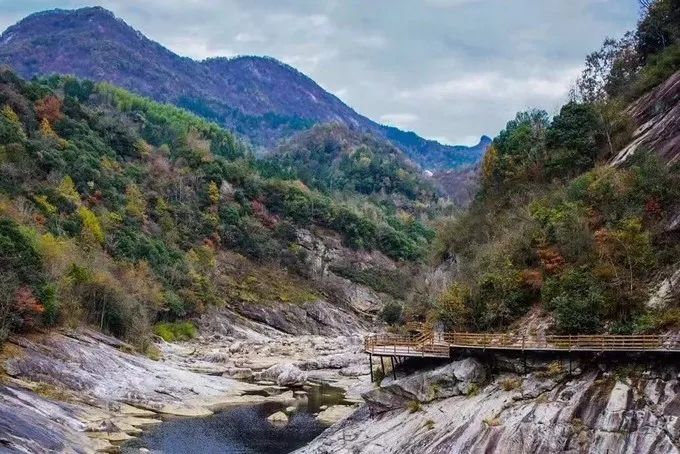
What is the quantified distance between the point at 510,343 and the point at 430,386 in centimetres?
599

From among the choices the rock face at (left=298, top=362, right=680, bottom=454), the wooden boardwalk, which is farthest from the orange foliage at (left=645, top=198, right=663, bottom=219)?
the rock face at (left=298, top=362, right=680, bottom=454)

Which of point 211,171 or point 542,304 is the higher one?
point 211,171

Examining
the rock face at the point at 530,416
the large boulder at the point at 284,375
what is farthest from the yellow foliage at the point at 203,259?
the rock face at the point at 530,416

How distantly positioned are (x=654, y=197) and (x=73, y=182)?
111184 millimetres

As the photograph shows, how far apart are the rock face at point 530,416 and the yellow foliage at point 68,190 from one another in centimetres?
8628

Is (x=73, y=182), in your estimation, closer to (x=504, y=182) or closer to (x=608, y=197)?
(x=504, y=182)

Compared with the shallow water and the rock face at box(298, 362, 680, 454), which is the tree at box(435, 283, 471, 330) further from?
the shallow water

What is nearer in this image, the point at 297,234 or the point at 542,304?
the point at 542,304

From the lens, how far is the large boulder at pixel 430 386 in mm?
42344

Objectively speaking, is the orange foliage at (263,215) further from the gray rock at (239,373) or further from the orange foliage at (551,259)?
the orange foliage at (551,259)

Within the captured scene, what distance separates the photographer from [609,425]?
3281cm

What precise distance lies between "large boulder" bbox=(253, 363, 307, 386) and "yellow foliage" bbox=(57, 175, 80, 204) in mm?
→ 53446

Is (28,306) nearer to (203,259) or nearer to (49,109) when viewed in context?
(203,259)

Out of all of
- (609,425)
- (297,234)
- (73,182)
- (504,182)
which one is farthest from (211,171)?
(609,425)
